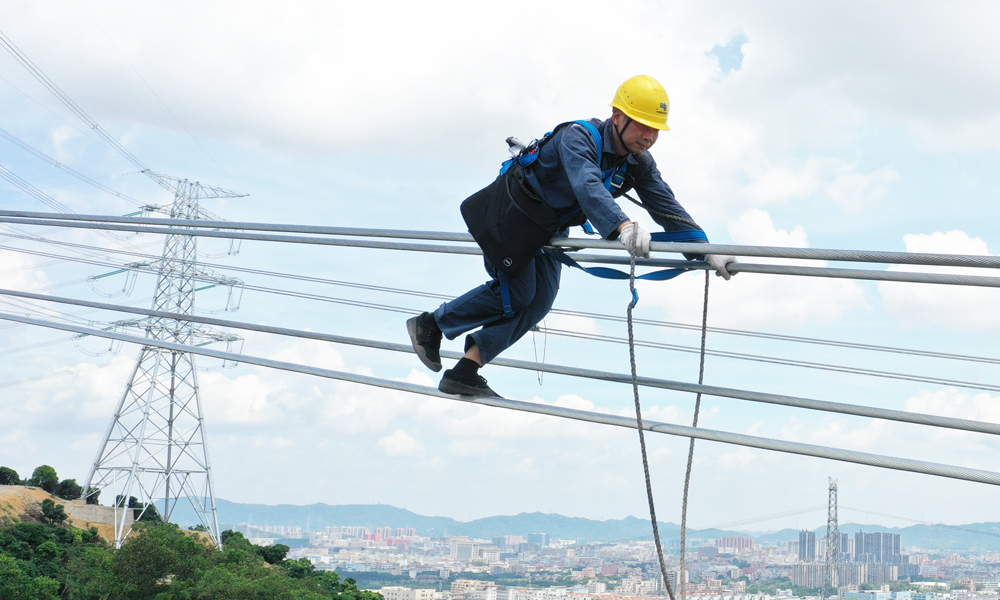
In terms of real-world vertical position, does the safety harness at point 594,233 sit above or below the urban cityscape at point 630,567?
above

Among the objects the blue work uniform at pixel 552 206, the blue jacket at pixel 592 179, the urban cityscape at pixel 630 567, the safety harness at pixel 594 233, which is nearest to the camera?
the blue jacket at pixel 592 179

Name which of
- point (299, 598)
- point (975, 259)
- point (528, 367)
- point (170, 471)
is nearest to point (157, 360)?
point (170, 471)

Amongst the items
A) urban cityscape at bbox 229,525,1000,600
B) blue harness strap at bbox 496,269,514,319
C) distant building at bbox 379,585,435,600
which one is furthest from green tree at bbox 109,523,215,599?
distant building at bbox 379,585,435,600

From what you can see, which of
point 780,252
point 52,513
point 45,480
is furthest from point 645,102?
point 45,480

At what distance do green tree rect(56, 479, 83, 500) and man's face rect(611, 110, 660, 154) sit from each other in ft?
136

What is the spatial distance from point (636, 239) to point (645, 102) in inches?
25.0

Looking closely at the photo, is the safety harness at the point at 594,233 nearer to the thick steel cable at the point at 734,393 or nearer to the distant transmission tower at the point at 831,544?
the thick steel cable at the point at 734,393

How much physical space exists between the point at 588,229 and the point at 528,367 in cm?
99

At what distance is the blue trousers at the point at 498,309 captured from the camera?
3525 mm

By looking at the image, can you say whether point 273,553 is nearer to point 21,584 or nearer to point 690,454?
point 21,584

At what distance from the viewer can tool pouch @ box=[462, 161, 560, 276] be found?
130 inches

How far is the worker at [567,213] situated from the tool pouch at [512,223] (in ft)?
0.09

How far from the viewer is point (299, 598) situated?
33.9 m

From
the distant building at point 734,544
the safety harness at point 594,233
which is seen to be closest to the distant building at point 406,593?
the distant building at point 734,544
